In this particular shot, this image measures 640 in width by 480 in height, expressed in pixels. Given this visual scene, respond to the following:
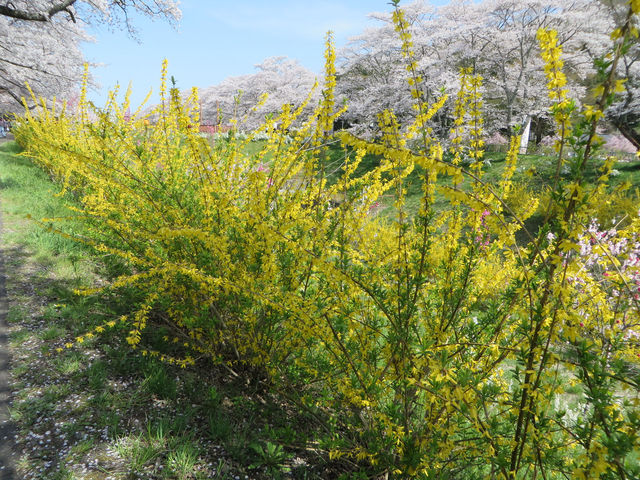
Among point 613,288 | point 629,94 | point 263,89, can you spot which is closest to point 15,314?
point 613,288

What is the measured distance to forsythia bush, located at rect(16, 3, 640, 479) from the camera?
123cm

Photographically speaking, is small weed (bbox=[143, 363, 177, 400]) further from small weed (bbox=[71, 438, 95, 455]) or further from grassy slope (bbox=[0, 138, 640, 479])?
small weed (bbox=[71, 438, 95, 455])

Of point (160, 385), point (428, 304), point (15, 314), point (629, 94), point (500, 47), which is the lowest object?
point (160, 385)

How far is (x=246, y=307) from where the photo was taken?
2.52m

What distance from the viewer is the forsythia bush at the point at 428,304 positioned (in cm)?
123

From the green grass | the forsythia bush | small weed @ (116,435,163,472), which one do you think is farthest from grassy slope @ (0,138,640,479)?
the green grass

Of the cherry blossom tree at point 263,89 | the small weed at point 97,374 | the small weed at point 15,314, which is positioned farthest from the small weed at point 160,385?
the cherry blossom tree at point 263,89

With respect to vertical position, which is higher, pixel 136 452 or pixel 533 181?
pixel 533 181

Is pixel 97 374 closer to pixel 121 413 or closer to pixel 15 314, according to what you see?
pixel 121 413

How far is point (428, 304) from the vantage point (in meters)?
2.09

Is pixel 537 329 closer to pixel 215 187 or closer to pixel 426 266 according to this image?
pixel 426 266

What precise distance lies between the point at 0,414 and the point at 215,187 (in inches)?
75.1

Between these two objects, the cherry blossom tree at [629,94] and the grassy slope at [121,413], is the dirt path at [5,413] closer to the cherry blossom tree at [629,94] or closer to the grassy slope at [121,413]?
the grassy slope at [121,413]

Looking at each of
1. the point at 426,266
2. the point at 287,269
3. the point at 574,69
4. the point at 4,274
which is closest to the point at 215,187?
the point at 287,269
